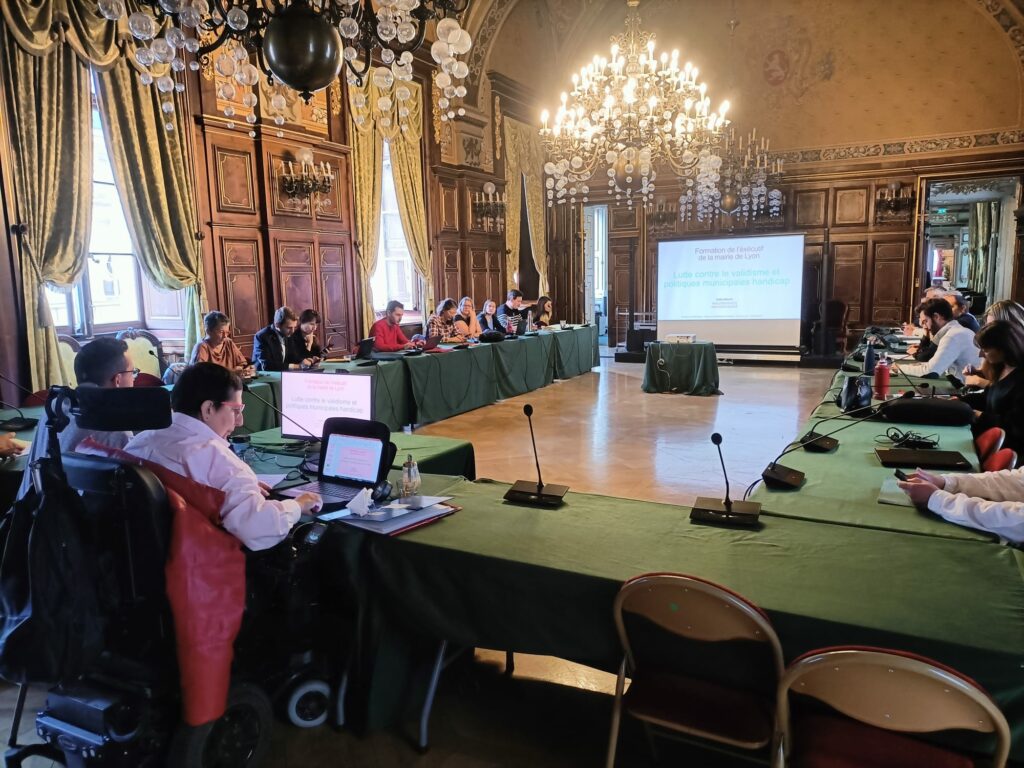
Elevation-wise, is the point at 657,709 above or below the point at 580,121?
below

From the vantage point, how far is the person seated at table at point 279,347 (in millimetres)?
5598

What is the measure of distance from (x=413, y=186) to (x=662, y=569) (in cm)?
768

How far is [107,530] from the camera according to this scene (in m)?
1.68

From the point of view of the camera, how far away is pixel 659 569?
68.7 inches

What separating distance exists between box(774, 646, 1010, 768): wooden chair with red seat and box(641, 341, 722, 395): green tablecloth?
6794 mm

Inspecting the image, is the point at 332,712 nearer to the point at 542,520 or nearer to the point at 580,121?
the point at 542,520

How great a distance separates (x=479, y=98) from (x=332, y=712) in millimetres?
9226

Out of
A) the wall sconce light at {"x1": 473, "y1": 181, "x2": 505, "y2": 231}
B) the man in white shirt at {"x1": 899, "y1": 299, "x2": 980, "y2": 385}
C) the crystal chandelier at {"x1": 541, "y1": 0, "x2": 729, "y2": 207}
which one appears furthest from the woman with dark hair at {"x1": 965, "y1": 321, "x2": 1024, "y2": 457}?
the wall sconce light at {"x1": 473, "y1": 181, "x2": 505, "y2": 231}

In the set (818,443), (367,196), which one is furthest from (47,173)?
(818,443)

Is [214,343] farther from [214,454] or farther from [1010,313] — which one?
[1010,313]

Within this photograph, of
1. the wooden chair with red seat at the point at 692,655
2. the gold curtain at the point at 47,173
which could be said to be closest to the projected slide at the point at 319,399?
the wooden chair with red seat at the point at 692,655

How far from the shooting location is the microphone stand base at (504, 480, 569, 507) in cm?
228

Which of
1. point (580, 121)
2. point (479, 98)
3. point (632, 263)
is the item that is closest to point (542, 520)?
point (580, 121)

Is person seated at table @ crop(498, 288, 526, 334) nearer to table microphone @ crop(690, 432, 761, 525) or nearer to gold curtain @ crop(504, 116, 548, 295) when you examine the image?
gold curtain @ crop(504, 116, 548, 295)
